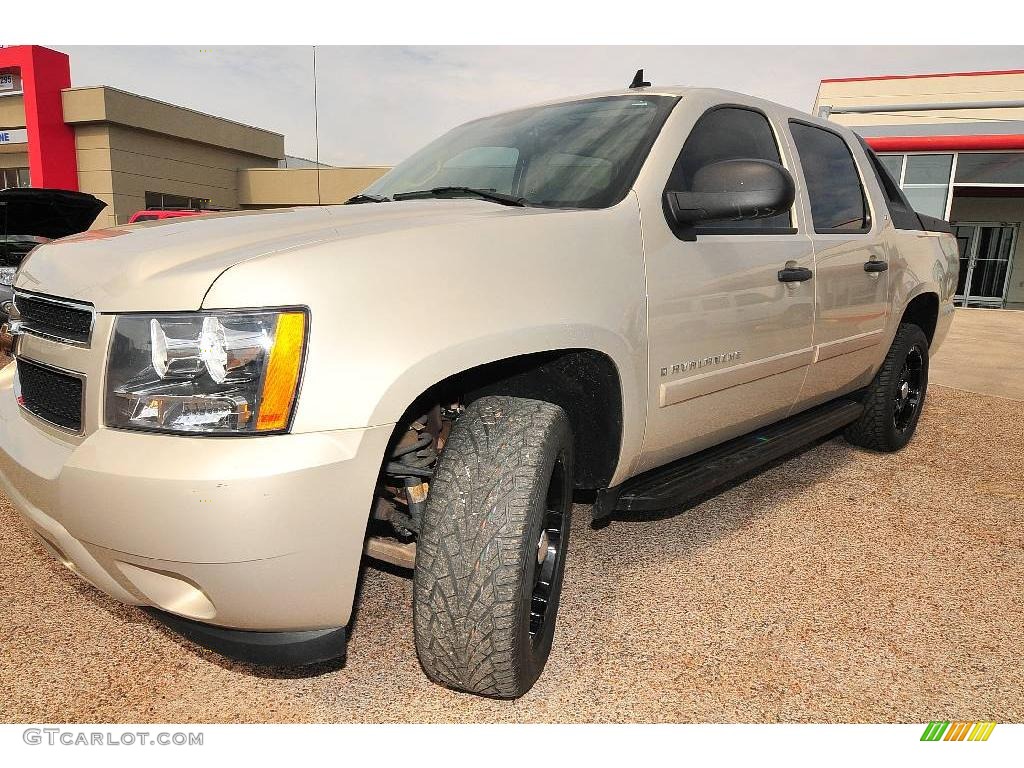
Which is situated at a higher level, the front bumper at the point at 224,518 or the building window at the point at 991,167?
the building window at the point at 991,167

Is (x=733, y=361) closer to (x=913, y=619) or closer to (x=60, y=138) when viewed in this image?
Result: (x=913, y=619)

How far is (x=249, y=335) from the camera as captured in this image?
1527mm

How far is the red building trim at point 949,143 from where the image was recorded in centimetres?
1580

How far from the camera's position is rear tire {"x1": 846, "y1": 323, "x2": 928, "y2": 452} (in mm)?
4180

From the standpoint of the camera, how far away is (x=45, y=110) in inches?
706

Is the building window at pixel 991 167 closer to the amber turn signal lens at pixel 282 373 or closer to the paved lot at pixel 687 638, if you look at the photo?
the paved lot at pixel 687 638

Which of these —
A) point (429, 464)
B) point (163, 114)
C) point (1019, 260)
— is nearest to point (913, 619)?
point (429, 464)

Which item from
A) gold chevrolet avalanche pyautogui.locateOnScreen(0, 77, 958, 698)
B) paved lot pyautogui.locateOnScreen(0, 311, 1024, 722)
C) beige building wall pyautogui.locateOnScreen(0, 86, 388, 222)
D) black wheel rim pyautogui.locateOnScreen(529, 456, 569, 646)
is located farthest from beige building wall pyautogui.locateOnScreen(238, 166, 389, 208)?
black wheel rim pyautogui.locateOnScreen(529, 456, 569, 646)

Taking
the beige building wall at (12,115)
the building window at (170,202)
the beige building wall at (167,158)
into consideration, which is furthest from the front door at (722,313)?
the beige building wall at (12,115)

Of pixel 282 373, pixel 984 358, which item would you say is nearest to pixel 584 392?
pixel 282 373

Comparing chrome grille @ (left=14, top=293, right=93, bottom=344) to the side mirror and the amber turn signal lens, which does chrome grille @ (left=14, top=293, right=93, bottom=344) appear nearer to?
the amber turn signal lens

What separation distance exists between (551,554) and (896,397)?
304cm

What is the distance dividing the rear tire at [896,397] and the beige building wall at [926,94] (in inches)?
640
